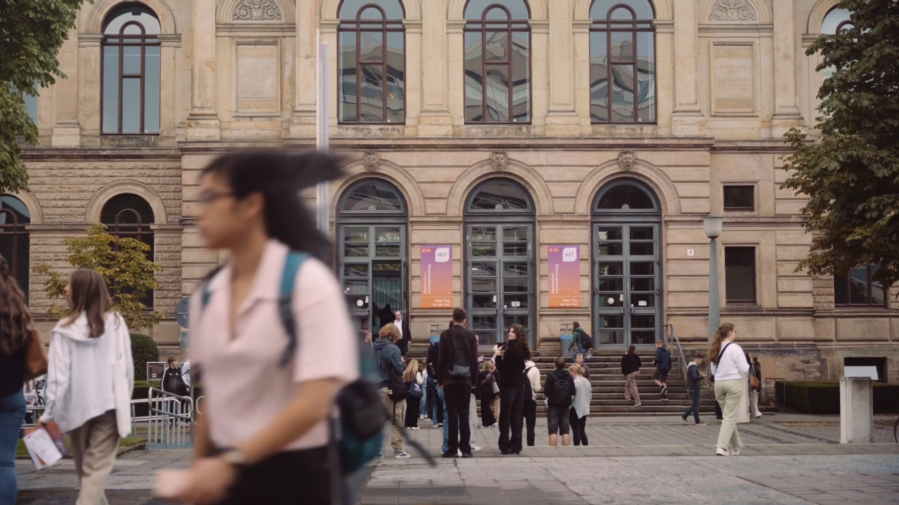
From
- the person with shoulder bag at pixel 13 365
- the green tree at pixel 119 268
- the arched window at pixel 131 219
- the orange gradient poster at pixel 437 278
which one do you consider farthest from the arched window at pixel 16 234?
the person with shoulder bag at pixel 13 365

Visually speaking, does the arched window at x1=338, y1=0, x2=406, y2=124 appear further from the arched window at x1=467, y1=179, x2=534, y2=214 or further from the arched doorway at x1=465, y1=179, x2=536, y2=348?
the arched doorway at x1=465, y1=179, x2=536, y2=348

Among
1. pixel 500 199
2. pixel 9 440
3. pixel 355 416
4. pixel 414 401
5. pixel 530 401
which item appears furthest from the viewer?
pixel 500 199

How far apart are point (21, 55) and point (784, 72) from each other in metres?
23.0

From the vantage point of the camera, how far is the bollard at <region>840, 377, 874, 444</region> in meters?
20.0

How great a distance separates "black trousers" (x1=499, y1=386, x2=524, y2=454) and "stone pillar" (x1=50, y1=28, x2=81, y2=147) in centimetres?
2451

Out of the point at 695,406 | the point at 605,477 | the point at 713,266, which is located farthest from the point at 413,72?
the point at 605,477

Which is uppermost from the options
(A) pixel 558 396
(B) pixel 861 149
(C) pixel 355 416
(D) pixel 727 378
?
(B) pixel 861 149

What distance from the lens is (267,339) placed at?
11.7 feet

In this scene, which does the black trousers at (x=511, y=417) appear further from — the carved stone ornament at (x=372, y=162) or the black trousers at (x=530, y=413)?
the carved stone ornament at (x=372, y=162)

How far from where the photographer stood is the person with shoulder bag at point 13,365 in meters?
7.77

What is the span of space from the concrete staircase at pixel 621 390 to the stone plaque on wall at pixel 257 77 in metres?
8.90

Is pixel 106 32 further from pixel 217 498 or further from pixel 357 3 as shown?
pixel 217 498

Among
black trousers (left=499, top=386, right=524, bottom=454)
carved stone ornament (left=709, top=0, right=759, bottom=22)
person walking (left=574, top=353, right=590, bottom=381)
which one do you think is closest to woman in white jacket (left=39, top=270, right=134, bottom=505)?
black trousers (left=499, top=386, right=524, bottom=454)

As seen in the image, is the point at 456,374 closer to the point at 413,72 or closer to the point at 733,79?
the point at 413,72
